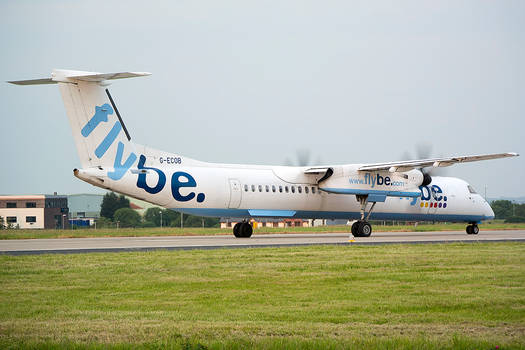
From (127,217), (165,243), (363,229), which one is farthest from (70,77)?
(127,217)

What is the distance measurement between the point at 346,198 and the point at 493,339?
2750 centimetres

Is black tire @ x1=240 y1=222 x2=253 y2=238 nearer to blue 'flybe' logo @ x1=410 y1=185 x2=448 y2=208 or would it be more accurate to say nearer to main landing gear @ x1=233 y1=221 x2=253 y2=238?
main landing gear @ x1=233 y1=221 x2=253 y2=238

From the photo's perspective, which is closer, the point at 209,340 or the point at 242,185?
the point at 209,340

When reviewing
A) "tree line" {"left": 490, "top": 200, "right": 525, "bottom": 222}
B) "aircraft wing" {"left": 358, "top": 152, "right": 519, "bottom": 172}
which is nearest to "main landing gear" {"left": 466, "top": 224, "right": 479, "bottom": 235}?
"aircraft wing" {"left": 358, "top": 152, "right": 519, "bottom": 172}

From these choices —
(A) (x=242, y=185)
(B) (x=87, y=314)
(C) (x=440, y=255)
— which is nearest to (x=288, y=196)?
(A) (x=242, y=185)

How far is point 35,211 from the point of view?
8194cm

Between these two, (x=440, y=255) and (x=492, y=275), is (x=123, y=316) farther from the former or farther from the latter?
(x=440, y=255)

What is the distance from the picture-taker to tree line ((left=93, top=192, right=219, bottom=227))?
7000 centimetres

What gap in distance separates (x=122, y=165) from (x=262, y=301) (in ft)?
55.7

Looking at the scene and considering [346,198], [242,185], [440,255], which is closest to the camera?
[440,255]

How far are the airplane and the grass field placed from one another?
794cm

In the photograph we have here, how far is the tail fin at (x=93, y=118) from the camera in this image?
26.9m

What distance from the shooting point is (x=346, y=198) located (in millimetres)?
36594

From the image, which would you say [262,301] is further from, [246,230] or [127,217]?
[127,217]
